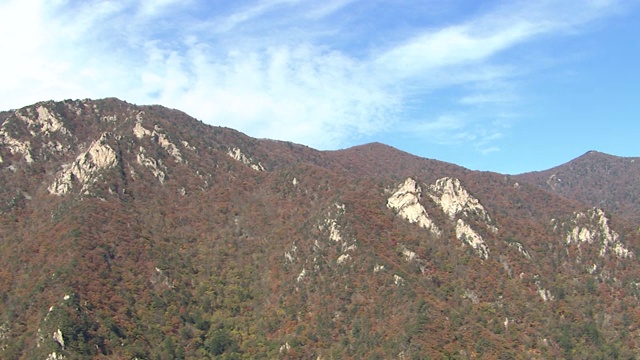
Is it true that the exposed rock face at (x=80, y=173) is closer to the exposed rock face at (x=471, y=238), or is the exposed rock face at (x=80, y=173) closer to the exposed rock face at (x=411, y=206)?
the exposed rock face at (x=411, y=206)

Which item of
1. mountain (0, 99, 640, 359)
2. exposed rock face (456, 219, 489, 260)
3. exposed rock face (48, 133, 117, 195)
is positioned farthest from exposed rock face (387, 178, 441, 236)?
exposed rock face (48, 133, 117, 195)

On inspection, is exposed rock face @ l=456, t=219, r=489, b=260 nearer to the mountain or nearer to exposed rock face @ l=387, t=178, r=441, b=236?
the mountain

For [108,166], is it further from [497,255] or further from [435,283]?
[497,255]

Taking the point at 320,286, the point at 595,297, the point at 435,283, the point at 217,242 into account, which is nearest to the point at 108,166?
the point at 217,242

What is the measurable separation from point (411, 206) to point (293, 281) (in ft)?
173

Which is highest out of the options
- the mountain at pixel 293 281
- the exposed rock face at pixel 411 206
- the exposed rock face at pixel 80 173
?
the exposed rock face at pixel 80 173

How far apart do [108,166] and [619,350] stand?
16884 centimetres

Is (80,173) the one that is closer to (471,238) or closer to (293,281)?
(293,281)

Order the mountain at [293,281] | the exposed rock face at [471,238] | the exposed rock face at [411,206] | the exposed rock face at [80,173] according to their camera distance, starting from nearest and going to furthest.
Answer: the mountain at [293,281]
the exposed rock face at [471,238]
the exposed rock face at [411,206]
the exposed rock face at [80,173]

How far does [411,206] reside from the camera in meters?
192

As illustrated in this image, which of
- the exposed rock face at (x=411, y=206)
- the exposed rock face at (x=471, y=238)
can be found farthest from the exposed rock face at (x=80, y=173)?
the exposed rock face at (x=471, y=238)

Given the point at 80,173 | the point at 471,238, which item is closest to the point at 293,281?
the point at 471,238

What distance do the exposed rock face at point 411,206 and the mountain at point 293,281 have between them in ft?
1.64

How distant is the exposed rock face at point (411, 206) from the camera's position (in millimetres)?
187000
